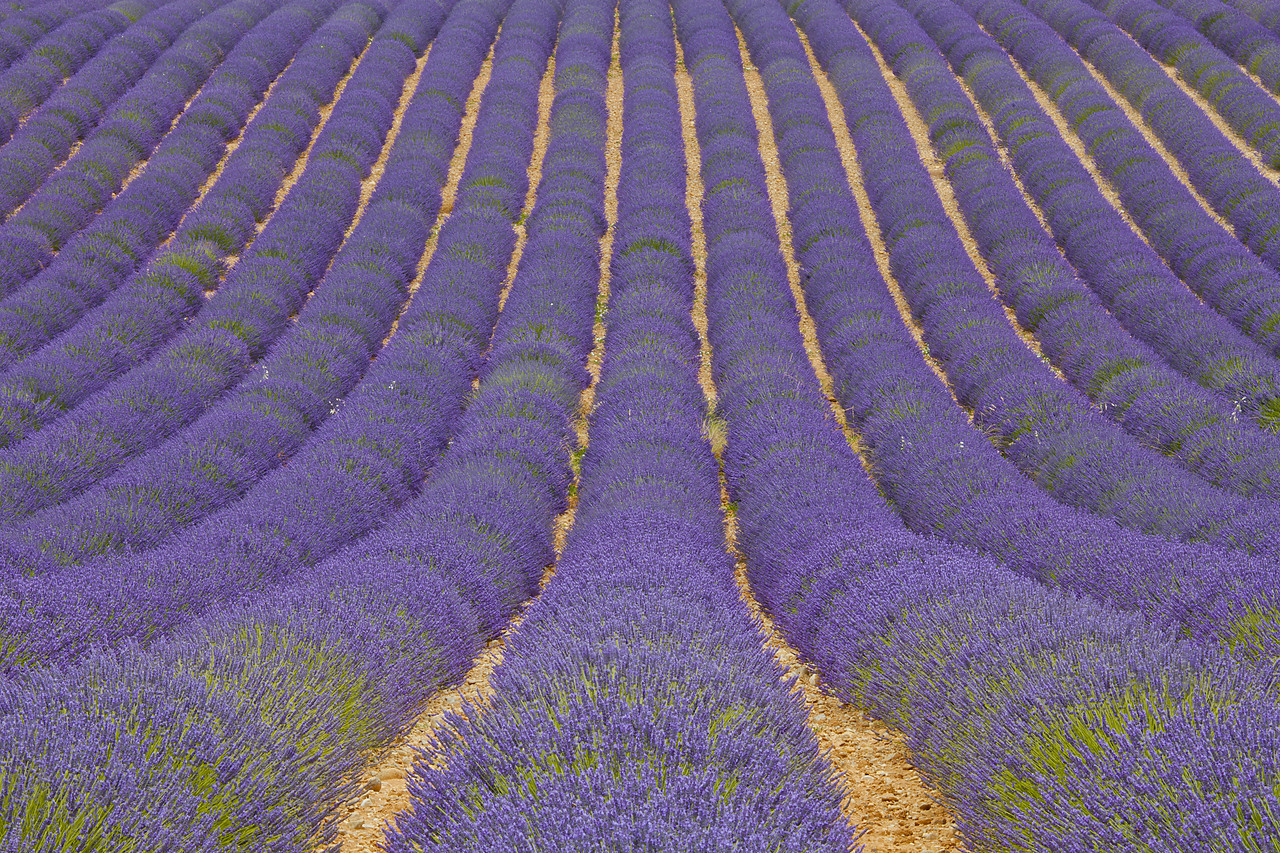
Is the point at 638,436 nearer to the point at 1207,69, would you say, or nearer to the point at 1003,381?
the point at 1003,381

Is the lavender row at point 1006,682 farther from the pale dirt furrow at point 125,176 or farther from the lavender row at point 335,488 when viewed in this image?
the pale dirt furrow at point 125,176

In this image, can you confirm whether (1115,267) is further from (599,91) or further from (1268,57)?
(599,91)

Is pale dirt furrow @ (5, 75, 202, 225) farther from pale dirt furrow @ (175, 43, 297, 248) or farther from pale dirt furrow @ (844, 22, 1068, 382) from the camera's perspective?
pale dirt furrow @ (844, 22, 1068, 382)

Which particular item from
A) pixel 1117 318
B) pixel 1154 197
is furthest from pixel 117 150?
pixel 1154 197

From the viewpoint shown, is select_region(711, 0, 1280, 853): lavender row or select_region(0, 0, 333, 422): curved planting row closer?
select_region(711, 0, 1280, 853): lavender row

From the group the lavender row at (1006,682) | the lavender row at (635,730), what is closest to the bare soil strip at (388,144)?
the lavender row at (1006,682)

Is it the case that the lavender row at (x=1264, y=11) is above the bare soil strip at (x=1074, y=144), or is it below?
above

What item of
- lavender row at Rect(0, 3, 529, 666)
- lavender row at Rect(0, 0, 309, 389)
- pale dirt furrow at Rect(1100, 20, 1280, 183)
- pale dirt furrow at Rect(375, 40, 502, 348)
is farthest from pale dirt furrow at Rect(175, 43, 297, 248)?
pale dirt furrow at Rect(1100, 20, 1280, 183)
